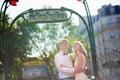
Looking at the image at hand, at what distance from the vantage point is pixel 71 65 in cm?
516

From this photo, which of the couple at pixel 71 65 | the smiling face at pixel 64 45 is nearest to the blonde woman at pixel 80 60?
the couple at pixel 71 65

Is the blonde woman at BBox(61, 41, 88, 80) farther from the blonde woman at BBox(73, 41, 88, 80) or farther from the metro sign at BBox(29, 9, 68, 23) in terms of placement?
the metro sign at BBox(29, 9, 68, 23)

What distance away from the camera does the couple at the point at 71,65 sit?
200 inches

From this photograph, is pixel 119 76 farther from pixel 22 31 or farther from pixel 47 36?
pixel 22 31

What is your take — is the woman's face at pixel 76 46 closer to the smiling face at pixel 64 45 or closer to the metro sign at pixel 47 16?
the smiling face at pixel 64 45

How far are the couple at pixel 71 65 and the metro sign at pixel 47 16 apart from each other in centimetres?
135

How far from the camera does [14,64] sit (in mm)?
31547

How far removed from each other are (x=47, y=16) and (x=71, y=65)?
1.68m

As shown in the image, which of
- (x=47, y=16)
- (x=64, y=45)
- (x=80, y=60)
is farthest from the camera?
(x=47, y=16)

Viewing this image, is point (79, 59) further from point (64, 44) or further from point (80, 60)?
point (64, 44)

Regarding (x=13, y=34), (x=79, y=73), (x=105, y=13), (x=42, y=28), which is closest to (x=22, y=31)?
(x=13, y=34)

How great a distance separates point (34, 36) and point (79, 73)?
99.0 feet

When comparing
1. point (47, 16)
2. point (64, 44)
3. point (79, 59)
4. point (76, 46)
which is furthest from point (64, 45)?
point (47, 16)

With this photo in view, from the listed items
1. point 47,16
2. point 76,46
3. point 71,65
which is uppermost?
point 47,16
